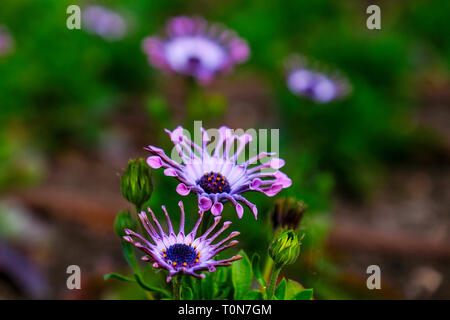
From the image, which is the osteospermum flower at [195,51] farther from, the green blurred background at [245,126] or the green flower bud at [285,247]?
the green flower bud at [285,247]

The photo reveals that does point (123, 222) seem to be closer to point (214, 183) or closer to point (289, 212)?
point (214, 183)

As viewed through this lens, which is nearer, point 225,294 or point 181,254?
point 181,254

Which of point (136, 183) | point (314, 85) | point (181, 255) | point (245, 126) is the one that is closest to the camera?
point (181, 255)

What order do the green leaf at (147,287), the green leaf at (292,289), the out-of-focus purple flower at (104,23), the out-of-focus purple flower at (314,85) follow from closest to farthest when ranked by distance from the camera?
the green leaf at (147,287) → the green leaf at (292,289) → the out-of-focus purple flower at (314,85) → the out-of-focus purple flower at (104,23)

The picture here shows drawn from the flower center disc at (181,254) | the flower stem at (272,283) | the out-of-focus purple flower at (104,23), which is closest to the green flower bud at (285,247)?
the flower stem at (272,283)

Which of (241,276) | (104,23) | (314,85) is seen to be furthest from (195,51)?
(104,23)
